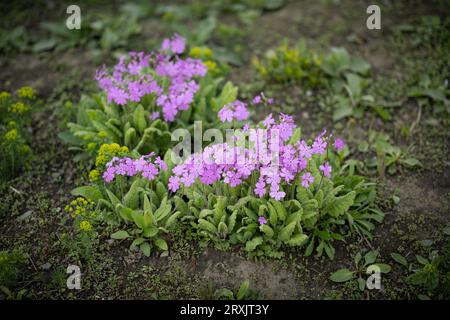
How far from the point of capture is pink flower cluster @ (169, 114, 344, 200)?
3645 mm

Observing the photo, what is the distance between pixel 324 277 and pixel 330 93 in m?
2.67

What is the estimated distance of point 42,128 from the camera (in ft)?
17.9

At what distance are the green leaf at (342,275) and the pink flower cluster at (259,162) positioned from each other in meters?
0.81

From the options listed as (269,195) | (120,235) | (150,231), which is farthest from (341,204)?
(120,235)

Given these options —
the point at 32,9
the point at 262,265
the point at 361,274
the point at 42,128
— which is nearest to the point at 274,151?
the point at 262,265

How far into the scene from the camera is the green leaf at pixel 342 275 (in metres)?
3.87

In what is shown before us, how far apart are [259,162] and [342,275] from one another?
121 centimetres

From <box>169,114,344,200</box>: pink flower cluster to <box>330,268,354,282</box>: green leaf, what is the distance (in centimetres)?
81

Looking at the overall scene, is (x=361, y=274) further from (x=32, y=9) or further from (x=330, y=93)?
(x=32, y=9)

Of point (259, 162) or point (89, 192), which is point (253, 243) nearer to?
point (259, 162)

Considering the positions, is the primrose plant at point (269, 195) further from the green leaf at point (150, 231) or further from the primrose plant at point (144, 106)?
the primrose plant at point (144, 106)

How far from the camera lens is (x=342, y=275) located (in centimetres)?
388

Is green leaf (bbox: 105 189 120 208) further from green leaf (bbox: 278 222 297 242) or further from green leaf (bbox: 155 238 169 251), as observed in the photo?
green leaf (bbox: 278 222 297 242)

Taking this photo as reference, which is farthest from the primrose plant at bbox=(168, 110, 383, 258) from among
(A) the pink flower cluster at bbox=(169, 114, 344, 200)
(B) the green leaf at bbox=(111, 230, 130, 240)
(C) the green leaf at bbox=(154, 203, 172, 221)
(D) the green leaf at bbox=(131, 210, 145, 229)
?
(B) the green leaf at bbox=(111, 230, 130, 240)
